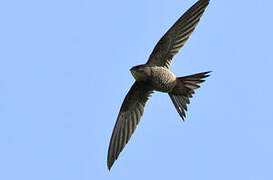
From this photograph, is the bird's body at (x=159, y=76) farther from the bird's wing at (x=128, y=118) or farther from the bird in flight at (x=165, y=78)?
the bird's wing at (x=128, y=118)

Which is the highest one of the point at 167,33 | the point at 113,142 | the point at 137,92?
the point at 167,33

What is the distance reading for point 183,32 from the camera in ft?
22.9

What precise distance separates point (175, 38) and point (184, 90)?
2.44 feet

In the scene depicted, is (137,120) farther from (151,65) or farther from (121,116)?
(151,65)

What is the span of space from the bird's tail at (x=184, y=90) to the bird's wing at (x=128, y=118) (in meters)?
0.56

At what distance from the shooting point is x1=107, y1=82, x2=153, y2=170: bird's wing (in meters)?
7.32

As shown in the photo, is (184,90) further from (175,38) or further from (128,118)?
(128,118)

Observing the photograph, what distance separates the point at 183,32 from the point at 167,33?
21cm

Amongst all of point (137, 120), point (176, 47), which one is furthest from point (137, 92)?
point (176, 47)

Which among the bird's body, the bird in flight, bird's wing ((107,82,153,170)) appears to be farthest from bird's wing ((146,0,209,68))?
bird's wing ((107,82,153,170))

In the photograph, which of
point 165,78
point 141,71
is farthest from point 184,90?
point 141,71

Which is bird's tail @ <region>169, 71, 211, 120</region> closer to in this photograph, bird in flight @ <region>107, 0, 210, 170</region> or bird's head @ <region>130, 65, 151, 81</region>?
bird in flight @ <region>107, 0, 210, 170</region>

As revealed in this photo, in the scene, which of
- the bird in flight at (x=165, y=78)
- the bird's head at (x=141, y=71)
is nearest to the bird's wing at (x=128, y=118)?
the bird in flight at (x=165, y=78)

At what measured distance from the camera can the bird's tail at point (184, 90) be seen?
657cm
